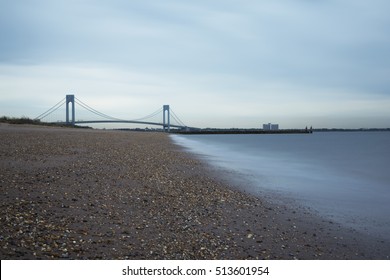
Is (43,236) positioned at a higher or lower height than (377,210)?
higher

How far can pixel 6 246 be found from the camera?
329cm

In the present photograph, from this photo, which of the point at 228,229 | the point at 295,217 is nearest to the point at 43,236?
the point at 228,229

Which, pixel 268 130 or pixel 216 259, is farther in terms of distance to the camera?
pixel 268 130

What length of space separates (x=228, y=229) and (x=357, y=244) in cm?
167

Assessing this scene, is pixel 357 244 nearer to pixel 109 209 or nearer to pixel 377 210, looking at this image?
pixel 377 210

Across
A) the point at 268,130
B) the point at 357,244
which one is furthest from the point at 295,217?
the point at 268,130

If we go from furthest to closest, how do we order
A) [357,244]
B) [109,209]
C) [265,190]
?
[265,190], [109,209], [357,244]

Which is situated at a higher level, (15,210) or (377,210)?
(15,210)
